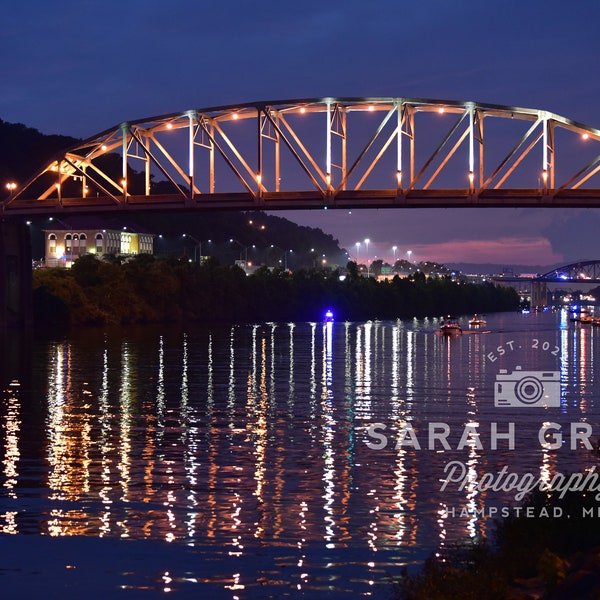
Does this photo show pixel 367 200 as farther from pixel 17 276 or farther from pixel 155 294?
pixel 155 294

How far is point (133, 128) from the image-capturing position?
105 metres

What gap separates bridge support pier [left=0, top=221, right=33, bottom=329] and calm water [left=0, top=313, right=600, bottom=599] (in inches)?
1946

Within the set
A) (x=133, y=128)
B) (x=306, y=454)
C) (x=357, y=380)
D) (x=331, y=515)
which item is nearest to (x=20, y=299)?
(x=133, y=128)

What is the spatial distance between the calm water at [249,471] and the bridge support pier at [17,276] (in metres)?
49.4

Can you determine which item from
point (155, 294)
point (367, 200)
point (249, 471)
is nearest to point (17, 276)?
point (367, 200)

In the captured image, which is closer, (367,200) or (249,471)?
(249,471)

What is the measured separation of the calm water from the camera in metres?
18.8

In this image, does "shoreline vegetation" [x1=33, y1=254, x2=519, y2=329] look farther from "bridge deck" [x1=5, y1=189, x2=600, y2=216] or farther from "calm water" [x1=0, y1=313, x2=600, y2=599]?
"calm water" [x1=0, y1=313, x2=600, y2=599]

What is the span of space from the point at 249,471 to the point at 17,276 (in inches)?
3455

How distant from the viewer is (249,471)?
28.2m

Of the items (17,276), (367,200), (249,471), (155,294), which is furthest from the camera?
(155,294)

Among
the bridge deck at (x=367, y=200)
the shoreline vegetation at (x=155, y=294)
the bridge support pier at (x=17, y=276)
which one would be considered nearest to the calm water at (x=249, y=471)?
the bridge deck at (x=367, y=200)

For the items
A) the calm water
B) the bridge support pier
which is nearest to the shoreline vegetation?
the bridge support pier

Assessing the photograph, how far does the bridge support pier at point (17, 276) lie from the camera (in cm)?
11156
